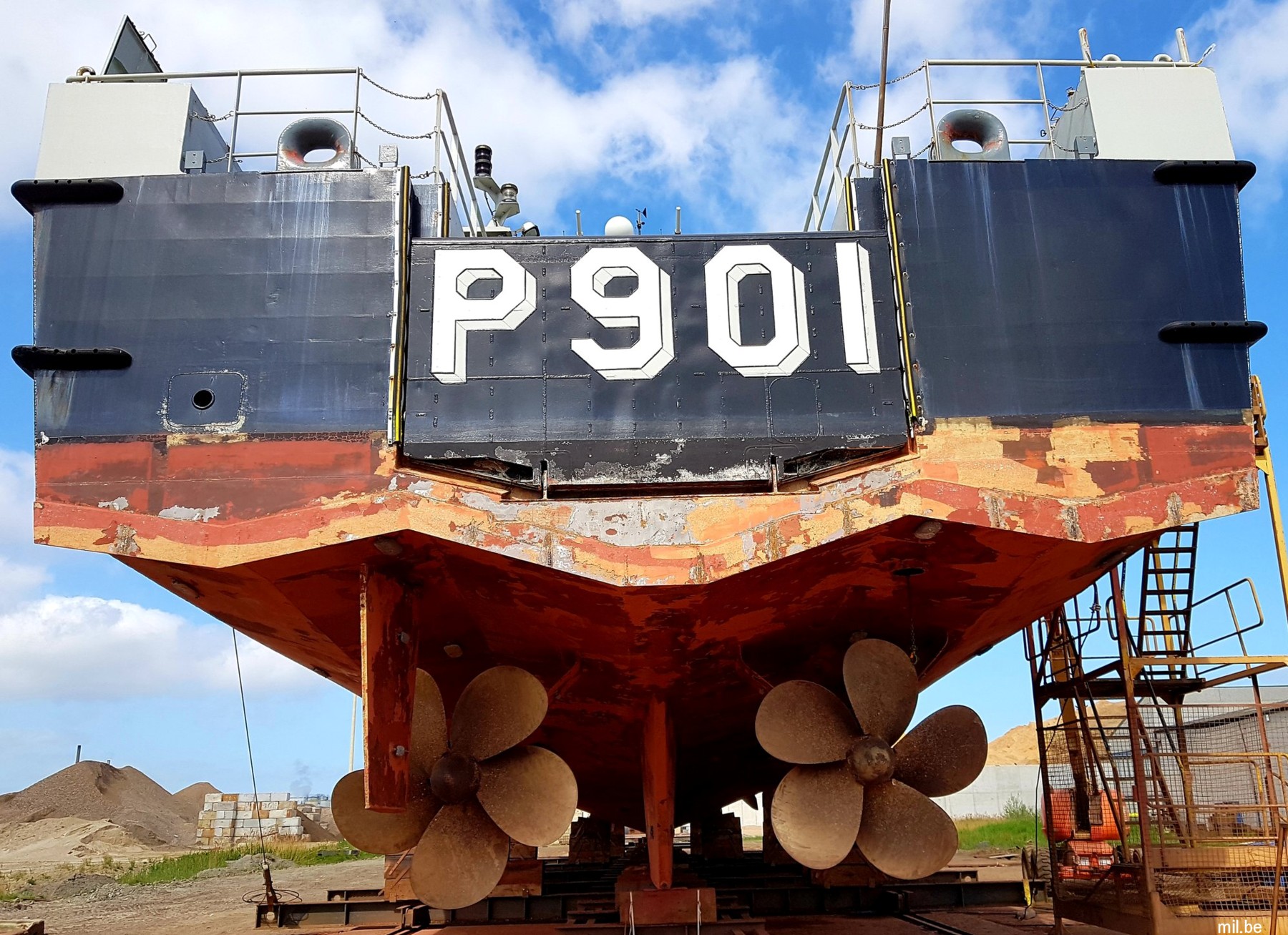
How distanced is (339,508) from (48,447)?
2571mm

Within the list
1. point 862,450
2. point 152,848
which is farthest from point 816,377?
point 152,848

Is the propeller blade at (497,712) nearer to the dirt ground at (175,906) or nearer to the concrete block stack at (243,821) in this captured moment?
the dirt ground at (175,906)

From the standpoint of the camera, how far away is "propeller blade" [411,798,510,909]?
9000 mm

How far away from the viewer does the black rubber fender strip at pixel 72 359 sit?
29.8 feet

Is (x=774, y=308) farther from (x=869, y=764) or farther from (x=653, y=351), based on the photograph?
(x=869, y=764)

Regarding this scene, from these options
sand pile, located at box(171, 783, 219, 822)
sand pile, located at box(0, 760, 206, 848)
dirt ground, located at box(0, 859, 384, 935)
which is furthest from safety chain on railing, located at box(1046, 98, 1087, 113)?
sand pile, located at box(171, 783, 219, 822)

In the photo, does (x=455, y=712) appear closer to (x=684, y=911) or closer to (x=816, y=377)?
(x=684, y=911)

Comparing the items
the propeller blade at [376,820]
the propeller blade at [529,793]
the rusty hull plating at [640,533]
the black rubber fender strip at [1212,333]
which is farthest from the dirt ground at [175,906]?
the black rubber fender strip at [1212,333]

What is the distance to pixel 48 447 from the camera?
29.2 ft

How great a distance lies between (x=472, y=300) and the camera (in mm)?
9453

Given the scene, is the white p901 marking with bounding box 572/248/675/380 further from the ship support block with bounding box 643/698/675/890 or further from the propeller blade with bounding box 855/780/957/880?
the propeller blade with bounding box 855/780/957/880

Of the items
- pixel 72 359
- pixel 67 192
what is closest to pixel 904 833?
pixel 72 359

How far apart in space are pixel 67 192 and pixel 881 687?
8.23 meters

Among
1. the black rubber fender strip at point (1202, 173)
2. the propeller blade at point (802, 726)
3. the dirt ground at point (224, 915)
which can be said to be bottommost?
the dirt ground at point (224, 915)
